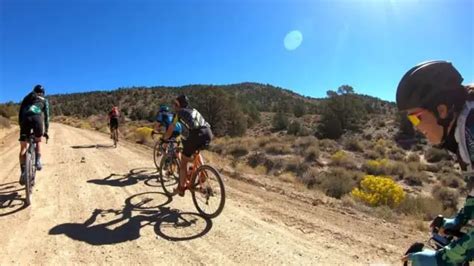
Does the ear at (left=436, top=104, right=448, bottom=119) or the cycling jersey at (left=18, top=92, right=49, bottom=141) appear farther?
the cycling jersey at (left=18, top=92, right=49, bottom=141)

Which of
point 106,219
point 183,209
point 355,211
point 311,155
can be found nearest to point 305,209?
point 355,211

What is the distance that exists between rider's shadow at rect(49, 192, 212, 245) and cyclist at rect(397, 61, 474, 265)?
4133mm

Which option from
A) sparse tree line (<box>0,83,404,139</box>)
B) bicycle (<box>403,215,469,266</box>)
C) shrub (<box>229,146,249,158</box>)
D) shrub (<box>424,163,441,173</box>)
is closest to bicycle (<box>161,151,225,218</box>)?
bicycle (<box>403,215,469,266</box>)

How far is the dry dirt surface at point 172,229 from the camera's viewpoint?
482 centimetres

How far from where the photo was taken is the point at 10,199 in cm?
710

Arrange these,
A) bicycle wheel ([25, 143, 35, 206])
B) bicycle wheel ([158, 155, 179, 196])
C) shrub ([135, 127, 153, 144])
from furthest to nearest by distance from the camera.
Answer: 1. shrub ([135, 127, 153, 144])
2. bicycle wheel ([158, 155, 179, 196])
3. bicycle wheel ([25, 143, 35, 206])

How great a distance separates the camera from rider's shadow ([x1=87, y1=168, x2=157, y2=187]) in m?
8.77

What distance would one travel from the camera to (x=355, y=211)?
309 inches

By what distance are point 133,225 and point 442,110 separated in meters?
5.06

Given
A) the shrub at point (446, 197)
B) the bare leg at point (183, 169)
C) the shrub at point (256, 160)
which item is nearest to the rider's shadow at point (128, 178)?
the bare leg at point (183, 169)

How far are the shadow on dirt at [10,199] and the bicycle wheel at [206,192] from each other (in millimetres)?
3115

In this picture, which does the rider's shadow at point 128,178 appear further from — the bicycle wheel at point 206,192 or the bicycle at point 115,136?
the bicycle at point 115,136

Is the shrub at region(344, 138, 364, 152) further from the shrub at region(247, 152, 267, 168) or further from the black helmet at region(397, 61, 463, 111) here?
the black helmet at region(397, 61, 463, 111)

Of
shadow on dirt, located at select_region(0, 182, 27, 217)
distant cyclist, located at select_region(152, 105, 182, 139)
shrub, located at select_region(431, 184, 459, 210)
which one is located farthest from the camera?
shrub, located at select_region(431, 184, 459, 210)
